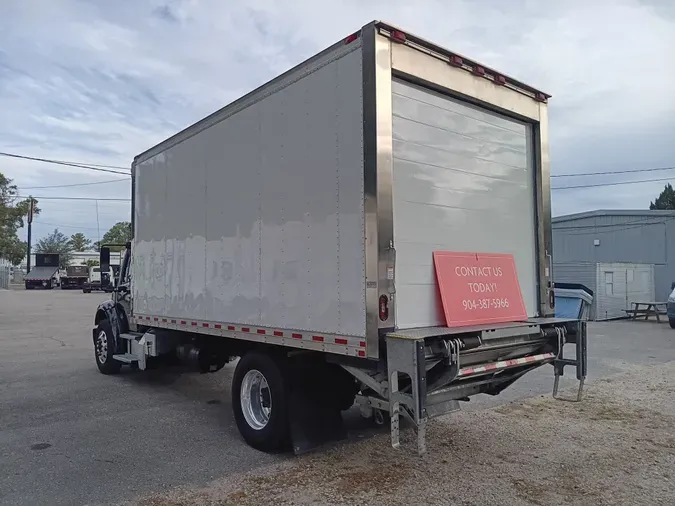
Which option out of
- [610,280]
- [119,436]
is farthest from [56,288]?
[119,436]

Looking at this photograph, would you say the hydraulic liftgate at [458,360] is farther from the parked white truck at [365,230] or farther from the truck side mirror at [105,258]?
the truck side mirror at [105,258]

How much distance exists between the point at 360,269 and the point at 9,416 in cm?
545

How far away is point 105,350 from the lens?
10023 mm

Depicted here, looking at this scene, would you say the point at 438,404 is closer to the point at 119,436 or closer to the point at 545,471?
the point at 545,471

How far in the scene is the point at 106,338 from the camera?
10.0 meters

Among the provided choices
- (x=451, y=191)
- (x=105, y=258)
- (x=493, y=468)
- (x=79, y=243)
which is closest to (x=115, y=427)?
(x=493, y=468)

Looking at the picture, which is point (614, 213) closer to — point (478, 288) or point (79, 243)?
point (478, 288)

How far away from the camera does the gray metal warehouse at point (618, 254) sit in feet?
75.4

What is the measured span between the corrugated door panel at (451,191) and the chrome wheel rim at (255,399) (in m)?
1.96

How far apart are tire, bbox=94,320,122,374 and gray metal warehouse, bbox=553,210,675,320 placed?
1876 cm

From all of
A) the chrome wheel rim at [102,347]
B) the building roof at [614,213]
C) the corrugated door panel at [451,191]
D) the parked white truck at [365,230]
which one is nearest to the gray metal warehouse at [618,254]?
the building roof at [614,213]

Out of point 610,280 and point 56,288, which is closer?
point 610,280

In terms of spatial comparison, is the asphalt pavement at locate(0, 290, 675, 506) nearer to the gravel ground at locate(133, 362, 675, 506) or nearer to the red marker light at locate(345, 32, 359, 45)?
the gravel ground at locate(133, 362, 675, 506)

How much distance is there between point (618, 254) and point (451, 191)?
28063 millimetres
